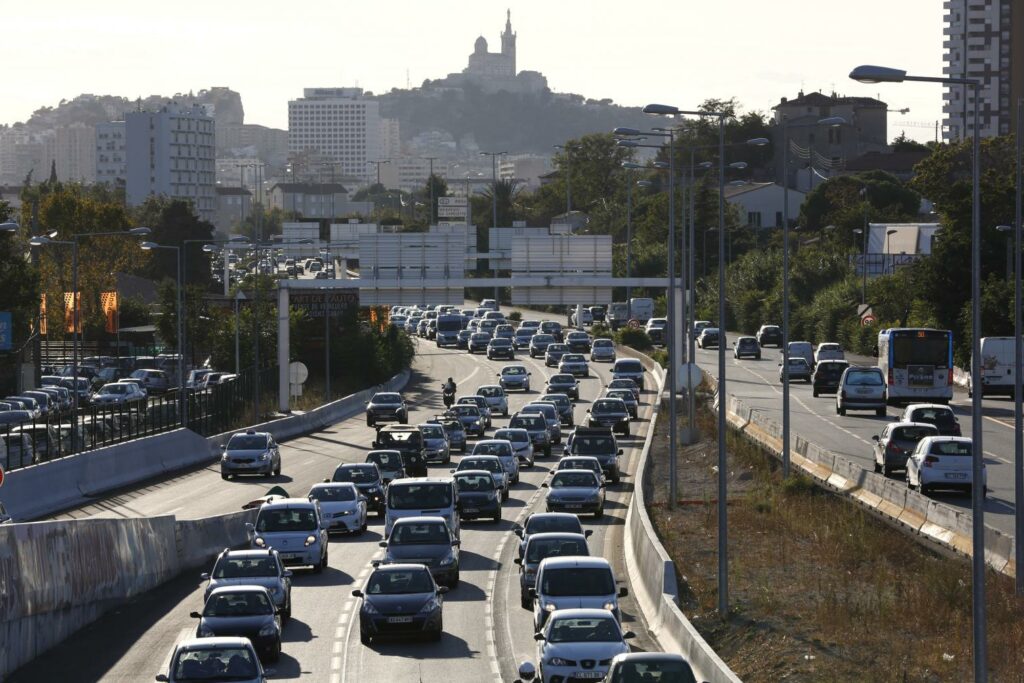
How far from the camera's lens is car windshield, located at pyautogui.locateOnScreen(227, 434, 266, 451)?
5403 cm

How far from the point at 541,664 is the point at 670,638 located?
3.87m

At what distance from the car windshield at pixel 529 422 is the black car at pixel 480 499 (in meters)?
17.9

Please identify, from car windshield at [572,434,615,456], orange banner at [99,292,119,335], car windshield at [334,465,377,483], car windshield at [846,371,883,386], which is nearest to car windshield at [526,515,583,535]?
car windshield at [334,465,377,483]

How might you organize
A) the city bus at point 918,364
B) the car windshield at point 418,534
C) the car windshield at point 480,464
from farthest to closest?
the city bus at point 918,364
the car windshield at point 480,464
the car windshield at point 418,534

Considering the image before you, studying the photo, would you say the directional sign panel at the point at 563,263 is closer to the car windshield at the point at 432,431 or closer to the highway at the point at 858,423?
the highway at the point at 858,423

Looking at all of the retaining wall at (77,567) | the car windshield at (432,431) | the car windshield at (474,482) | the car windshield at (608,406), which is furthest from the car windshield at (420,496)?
the car windshield at (608,406)

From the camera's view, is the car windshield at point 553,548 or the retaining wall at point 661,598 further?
the car windshield at point 553,548

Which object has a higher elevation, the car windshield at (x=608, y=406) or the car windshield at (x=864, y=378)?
the car windshield at (x=864, y=378)

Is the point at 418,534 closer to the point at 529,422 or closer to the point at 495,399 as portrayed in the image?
the point at 529,422

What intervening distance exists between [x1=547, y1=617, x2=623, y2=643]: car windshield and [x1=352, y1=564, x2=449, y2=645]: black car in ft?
14.4

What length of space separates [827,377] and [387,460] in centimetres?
3269

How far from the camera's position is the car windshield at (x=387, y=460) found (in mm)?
48594

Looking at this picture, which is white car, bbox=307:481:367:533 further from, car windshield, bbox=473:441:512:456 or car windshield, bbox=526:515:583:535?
car windshield, bbox=473:441:512:456

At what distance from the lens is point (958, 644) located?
25.1 metres
